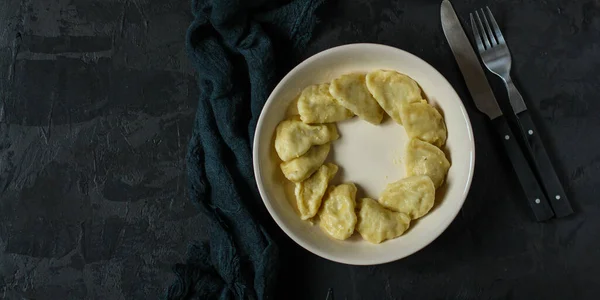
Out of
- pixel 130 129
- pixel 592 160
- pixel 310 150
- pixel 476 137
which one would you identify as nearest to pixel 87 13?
pixel 130 129

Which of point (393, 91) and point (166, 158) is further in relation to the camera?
point (166, 158)

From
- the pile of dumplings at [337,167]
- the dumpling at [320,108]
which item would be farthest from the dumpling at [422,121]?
the dumpling at [320,108]

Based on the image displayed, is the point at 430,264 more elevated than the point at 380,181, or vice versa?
the point at 380,181

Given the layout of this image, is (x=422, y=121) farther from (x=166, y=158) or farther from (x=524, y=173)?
(x=166, y=158)

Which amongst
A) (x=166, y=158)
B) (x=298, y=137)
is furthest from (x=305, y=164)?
(x=166, y=158)

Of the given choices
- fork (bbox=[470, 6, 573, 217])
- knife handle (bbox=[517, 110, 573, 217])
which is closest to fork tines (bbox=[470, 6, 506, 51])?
fork (bbox=[470, 6, 573, 217])

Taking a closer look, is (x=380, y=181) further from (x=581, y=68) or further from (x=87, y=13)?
(x=87, y=13)
